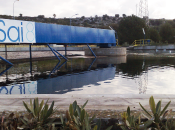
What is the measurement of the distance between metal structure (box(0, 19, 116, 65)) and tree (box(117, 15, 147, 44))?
3966 cm

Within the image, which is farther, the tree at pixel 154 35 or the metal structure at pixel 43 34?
the tree at pixel 154 35

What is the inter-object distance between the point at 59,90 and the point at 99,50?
2886 centimetres

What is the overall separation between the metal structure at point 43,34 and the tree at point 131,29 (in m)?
39.7

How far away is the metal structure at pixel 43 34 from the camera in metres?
20.5

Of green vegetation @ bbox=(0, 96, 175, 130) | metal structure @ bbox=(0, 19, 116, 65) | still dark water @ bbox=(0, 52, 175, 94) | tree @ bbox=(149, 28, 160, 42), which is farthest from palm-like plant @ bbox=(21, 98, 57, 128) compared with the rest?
tree @ bbox=(149, 28, 160, 42)

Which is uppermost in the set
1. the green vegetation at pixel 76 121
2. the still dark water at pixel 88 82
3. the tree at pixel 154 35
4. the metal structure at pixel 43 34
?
the tree at pixel 154 35

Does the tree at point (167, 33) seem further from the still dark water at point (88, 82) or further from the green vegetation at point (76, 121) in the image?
the green vegetation at point (76, 121)

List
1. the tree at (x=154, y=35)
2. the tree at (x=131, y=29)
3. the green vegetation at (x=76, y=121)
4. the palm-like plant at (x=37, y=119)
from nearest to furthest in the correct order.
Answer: the green vegetation at (x=76, y=121), the palm-like plant at (x=37, y=119), the tree at (x=131, y=29), the tree at (x=154, y=35)

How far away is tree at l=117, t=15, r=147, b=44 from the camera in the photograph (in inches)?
2852

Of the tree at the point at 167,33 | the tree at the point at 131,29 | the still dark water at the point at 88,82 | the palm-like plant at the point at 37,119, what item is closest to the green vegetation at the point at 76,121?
the palm-like plant at the point at 37,119

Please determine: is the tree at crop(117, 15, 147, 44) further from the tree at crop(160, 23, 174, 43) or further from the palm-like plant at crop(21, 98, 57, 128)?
the palm-like plant at crop(21, 98, 57, 128)

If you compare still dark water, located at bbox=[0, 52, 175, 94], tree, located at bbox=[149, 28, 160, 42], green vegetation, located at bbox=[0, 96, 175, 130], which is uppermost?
tree, located at bbox=[149, 28, 160, 42]

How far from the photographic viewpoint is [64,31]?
27484mm

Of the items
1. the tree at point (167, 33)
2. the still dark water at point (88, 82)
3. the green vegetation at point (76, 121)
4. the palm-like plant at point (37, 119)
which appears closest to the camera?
the green vegetation at point (76, 121)
